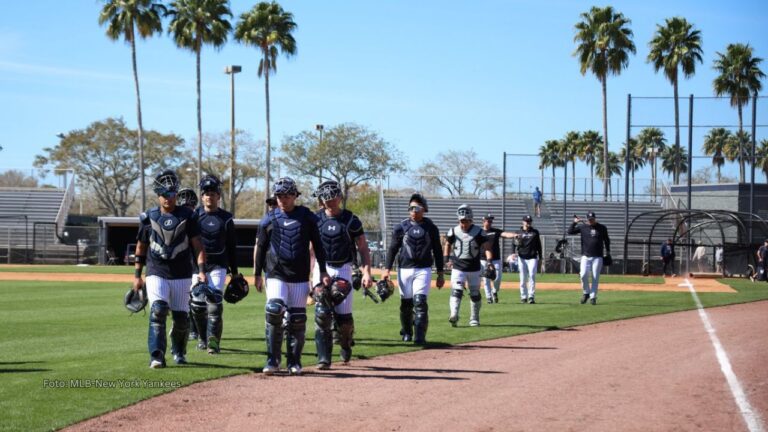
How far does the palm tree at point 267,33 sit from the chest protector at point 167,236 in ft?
164

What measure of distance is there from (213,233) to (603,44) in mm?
50228

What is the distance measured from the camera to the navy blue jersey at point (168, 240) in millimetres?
10758

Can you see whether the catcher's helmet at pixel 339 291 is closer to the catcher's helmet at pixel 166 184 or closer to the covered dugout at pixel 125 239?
the catcher's helmet at pixel 166 184

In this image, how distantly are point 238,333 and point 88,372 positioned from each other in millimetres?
5240

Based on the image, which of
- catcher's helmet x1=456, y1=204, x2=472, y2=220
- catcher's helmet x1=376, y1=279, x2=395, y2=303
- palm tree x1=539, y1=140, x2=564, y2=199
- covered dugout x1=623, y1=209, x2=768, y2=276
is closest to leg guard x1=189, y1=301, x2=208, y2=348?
catcher's helmet x1=376, y1=279, x2=395, y2=303

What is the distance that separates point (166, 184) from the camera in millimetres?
10891

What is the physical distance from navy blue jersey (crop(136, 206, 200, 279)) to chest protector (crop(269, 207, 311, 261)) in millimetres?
1028

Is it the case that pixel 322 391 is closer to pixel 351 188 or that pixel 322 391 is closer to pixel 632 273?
pixel 632 273

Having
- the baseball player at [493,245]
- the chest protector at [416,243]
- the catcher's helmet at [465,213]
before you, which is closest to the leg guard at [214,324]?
the chest protector at [416,243]

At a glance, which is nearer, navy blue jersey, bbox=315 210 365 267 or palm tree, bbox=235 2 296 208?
navy blue jersey, bbox=315 210 365 267

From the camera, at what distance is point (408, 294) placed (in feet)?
46.0

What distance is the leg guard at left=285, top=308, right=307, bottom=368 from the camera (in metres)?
10.4

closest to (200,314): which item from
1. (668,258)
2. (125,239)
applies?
(668,258)

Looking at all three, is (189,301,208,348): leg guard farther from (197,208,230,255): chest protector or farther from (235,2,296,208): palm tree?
(235,2,296,208): palm tree
